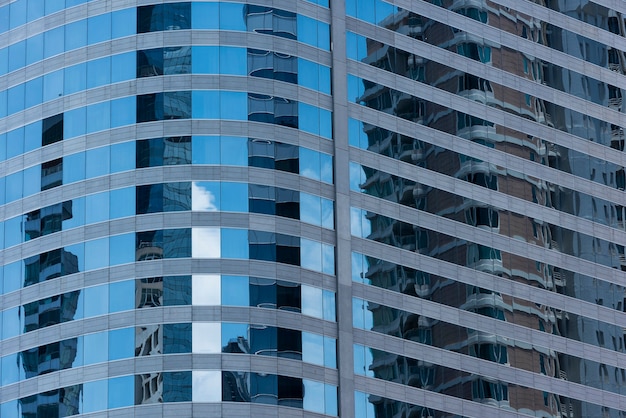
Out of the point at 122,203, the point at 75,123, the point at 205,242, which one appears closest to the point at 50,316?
the point at 122,203

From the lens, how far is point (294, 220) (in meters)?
117

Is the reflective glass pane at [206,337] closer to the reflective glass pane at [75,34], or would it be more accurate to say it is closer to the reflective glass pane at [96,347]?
the reflective glass pane at [96,347]

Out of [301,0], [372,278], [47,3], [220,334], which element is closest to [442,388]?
[372,278]

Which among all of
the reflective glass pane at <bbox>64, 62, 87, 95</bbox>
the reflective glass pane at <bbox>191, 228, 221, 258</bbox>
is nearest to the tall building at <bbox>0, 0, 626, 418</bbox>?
the reflective glass pane at <bbox>191, 228, 221, 258</bbox>

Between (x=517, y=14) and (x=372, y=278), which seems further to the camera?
(x=517, y=14)

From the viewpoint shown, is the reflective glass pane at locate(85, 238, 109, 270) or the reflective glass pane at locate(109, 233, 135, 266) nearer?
the reflective glass pane at locate(109, 233, 135, 266)

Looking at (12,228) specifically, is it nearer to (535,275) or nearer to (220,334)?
(220,334)

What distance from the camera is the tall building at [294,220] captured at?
11438 cm

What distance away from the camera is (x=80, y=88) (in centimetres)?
12062

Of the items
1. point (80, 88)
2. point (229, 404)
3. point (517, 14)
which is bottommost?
point (229, 404)

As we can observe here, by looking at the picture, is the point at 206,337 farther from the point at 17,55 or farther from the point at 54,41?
the point at 17,55

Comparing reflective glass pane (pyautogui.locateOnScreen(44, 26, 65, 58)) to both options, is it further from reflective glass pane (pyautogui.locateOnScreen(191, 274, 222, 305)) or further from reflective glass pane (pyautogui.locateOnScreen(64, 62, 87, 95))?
reflective glass pane (pyautogui.locateOnScreen(191, 274, 222, 305))

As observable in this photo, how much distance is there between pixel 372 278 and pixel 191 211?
1193 centimetres

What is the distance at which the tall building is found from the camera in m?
114
